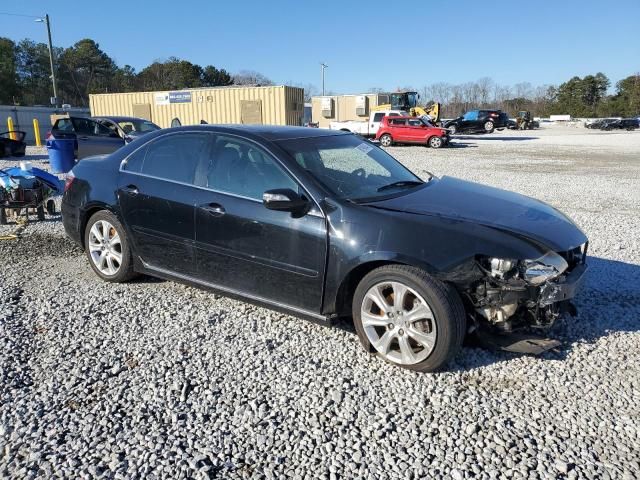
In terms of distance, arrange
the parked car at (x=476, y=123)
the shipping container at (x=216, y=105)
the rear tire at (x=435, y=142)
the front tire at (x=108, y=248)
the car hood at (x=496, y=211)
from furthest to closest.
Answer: the parked car at (x=476, y=123) < the shipping container at (x=216, y=105) < the rear tire at (x=435, y=142) < the front tire at (x=108, y=248) < the car hood at (x=496, y=211)

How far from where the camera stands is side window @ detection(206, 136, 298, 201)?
3.73 m

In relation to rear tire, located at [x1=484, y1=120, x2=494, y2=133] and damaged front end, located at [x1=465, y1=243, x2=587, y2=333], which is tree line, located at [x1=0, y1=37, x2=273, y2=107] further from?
damaged front end, located at [x1=465, y1=243, x2=587, y2=333]

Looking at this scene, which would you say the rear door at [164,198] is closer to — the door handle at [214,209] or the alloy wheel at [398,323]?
the door handle at [214,209]

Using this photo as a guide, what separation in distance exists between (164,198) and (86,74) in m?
70.9

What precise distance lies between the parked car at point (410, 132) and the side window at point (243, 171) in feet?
74.6

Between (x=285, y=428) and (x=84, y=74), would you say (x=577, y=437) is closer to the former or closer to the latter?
(x=285, y=428)

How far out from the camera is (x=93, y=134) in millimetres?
14336

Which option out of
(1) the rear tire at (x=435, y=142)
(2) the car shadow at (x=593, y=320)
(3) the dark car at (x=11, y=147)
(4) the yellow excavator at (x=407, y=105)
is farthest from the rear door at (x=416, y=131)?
(2) the car shadow at (x=593, y=320)

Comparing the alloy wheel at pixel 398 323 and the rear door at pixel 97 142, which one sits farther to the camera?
the rear door at pixel 97 142

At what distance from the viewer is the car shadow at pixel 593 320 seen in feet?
11.5

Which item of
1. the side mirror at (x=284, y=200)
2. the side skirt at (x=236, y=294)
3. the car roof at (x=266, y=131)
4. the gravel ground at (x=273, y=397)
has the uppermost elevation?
the car roof at (x=266, y=131)

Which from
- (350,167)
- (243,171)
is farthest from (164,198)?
(350,167)

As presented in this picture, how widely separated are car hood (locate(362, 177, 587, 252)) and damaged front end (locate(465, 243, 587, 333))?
201 millimetres

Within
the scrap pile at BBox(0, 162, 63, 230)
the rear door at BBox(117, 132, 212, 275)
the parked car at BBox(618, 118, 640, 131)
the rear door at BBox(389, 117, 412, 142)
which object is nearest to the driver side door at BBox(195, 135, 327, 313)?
the rear door at BBox(117, 132, 212, 275)
